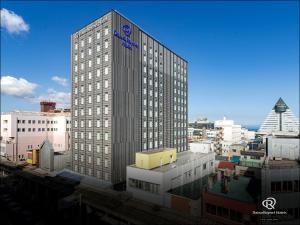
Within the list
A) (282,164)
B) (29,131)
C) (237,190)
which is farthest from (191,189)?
(29,131)

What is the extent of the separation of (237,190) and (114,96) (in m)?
35.9

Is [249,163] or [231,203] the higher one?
[231,203]

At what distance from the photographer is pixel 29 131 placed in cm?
9662

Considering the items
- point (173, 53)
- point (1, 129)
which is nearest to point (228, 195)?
point (173, 53)

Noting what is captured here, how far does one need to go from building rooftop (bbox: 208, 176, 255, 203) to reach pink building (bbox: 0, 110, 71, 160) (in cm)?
8102

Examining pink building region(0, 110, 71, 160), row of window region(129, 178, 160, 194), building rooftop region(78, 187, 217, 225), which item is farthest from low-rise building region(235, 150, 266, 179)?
pink building region(0, 110, 71, 160)

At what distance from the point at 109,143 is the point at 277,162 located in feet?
122

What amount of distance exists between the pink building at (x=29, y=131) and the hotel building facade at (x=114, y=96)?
3966cm

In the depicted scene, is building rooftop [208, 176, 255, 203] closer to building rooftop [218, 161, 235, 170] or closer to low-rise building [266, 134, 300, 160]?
low-rise building [266, 134, 300, 160]

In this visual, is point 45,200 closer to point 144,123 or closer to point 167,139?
point 144,123

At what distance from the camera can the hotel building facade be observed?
56.4 m

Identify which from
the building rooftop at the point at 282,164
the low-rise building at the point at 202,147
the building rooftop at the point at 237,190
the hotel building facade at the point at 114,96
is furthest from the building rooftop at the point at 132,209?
the low-rise building at the point at 202,147

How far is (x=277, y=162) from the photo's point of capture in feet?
122

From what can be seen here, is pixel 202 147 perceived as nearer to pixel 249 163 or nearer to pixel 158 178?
pixel 249 163
